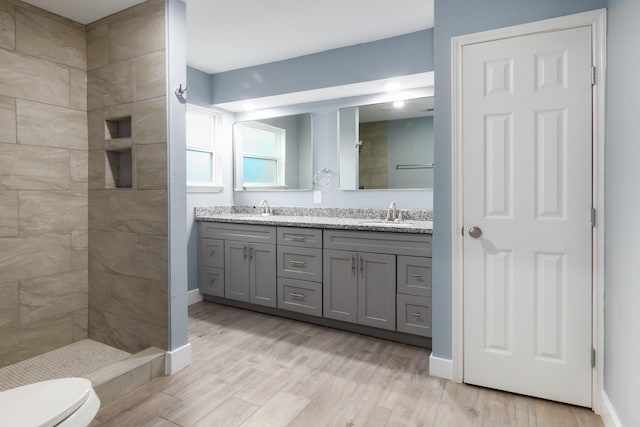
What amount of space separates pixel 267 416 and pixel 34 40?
2.79 meters

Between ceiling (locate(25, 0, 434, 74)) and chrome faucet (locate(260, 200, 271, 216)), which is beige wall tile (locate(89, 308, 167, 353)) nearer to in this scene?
chrome faucet (locate(260, 200, 271, 216))

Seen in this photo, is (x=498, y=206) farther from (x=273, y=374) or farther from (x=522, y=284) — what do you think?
(x=273, y=374)

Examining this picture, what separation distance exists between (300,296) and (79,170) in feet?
6.53

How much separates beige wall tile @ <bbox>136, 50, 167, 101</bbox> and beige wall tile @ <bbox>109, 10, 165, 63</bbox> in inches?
2.0

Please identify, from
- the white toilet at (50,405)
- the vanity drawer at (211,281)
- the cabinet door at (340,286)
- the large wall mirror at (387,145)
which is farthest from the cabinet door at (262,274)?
the white toilet at (50,405)

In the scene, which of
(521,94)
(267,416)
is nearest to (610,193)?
(521,94)

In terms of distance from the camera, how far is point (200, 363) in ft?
8.35

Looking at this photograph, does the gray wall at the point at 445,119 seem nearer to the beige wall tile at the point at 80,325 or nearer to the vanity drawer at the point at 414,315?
the vanity drawer at the point at 414,315

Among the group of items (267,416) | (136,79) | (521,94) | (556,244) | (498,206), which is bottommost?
(267,416)

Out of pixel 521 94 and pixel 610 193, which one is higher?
pixel 521 94

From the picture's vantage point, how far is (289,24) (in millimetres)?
2885

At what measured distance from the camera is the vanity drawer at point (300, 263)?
3207 mm

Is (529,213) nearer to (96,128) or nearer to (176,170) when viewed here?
(176,170)

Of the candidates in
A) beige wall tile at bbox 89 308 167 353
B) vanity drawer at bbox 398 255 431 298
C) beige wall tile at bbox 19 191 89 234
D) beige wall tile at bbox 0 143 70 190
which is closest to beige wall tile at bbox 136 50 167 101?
beige wall tile at bbox 0 143 70 190
